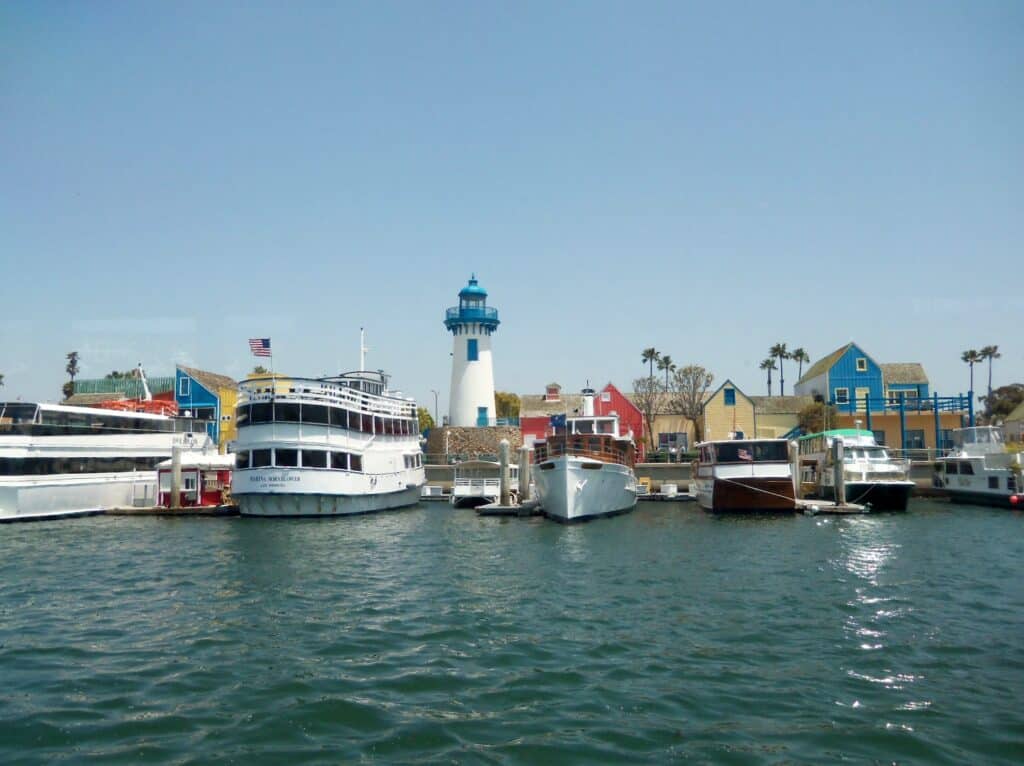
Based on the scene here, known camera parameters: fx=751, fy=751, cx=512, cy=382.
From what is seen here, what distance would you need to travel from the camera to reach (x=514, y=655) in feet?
39.1

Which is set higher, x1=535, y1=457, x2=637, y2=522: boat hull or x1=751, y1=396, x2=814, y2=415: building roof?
x1=751, y1=396, x2=814, y2=415: building roof

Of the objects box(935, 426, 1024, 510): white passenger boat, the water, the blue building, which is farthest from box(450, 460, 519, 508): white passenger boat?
the blue building

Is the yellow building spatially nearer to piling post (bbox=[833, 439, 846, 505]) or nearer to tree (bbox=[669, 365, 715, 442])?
tree (bbox=[669, 365, 715, 442])

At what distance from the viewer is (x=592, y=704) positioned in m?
9.74

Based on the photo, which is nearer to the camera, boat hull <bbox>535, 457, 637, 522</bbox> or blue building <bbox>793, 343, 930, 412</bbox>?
boat hull <bbox>535, 457, 637, 522</bbox>

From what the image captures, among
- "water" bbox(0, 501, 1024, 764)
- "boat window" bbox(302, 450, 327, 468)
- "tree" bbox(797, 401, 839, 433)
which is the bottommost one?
"water" bbox(0, 501, 1024, 764)

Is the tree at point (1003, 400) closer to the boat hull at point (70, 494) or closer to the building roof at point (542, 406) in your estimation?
the building roof at point (542, 406)

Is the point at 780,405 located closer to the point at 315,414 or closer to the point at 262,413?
the point at 315,414

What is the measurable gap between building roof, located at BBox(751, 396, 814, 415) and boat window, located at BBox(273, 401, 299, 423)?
39473 mm

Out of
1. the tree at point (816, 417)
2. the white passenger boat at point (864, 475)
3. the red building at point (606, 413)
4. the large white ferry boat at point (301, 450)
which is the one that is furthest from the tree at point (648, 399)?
the large white ferry boat at point (301, 450)

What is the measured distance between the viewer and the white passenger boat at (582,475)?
1248 inches

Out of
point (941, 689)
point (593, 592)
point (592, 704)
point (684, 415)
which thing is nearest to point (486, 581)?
→ point (593, 592)

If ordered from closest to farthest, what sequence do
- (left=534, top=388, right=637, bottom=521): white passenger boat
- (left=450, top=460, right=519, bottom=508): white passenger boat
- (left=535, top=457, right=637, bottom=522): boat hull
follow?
(left=535, top=457, right=637, bottom=522): boat hull → (left=534, top=388, right=637, bottom=521): white passenger boat → (left=450, top=460, right=519, bottom=508): white passenger boat

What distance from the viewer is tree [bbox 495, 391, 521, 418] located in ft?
264
